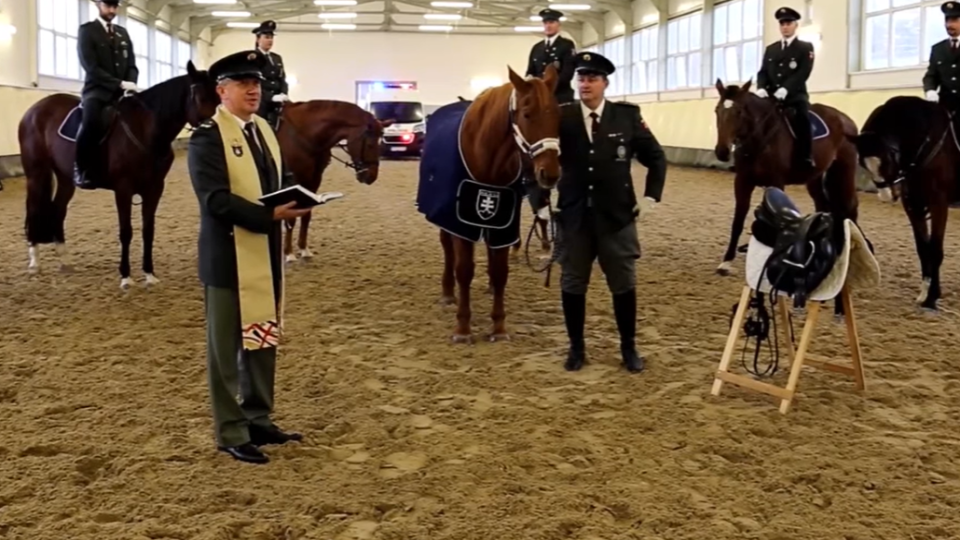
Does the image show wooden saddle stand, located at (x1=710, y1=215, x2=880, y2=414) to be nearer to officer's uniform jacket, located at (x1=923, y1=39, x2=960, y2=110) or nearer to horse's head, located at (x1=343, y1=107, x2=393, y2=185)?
officer's uniform jacket, located at (x1=923, y1=39, x2=960, y2=110)

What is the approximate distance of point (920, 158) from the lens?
6793 mm

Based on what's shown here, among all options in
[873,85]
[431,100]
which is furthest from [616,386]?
[431,100]

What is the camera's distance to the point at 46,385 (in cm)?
485

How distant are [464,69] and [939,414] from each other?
35.7 metres

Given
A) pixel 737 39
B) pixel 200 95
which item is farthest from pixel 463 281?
pixel 737 39

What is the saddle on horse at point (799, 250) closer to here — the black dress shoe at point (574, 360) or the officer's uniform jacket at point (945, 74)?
the black dress shoe at point (574, 360)

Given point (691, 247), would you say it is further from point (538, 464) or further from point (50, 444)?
point (50, 444)

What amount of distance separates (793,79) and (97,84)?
585 cm

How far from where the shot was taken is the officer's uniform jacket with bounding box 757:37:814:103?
331 inches

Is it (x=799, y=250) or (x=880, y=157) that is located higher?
(x=880, y=157)

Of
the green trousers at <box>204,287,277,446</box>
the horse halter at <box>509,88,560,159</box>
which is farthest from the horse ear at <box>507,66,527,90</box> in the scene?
the green trousers at <box>204,287,277,446</box>

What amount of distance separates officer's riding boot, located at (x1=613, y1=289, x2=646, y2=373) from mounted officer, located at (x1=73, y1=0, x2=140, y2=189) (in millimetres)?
4356

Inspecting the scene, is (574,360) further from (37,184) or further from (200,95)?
(37,184)

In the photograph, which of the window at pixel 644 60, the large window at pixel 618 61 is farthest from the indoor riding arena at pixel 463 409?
the large window at pixel 618 61
